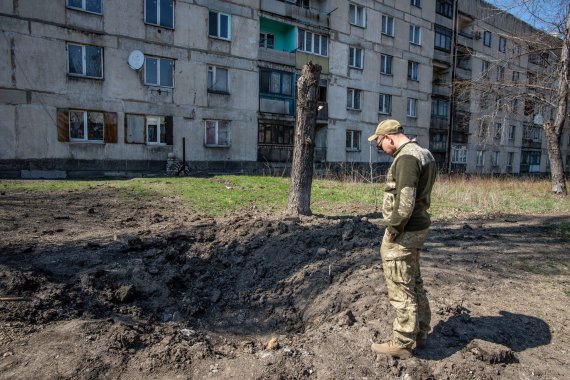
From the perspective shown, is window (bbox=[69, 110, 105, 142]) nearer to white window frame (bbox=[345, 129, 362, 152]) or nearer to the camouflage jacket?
white window frame (bbox=[345, 129, 362, 152])

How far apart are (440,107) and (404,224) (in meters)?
32.1

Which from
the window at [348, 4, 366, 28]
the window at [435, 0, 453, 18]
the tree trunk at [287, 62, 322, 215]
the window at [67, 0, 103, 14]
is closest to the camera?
the tree trunk at [287, 62, 322, 215]

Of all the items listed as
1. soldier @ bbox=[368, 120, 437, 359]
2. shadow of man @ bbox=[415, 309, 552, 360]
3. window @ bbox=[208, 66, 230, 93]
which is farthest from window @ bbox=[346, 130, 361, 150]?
soldier @ bbox=[368, 120, 437, 359]

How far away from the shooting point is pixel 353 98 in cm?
2573

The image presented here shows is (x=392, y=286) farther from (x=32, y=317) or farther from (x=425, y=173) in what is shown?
(x=32, y=317)

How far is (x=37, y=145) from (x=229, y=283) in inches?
Answer: 568

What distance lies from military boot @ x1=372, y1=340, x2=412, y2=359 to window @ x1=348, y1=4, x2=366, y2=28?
2594 centimetres

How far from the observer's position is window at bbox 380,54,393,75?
2697cm

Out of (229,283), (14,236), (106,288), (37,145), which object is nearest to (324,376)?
(229,283)

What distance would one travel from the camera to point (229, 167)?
66.6 feet

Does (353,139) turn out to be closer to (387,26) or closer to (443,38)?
(387,26)

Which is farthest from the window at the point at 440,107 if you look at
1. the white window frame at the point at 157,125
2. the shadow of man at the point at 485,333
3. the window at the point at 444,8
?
the shadow of man at the point at 485,333

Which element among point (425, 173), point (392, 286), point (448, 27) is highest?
point (448, 27)

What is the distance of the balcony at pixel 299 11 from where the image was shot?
2152 cm
